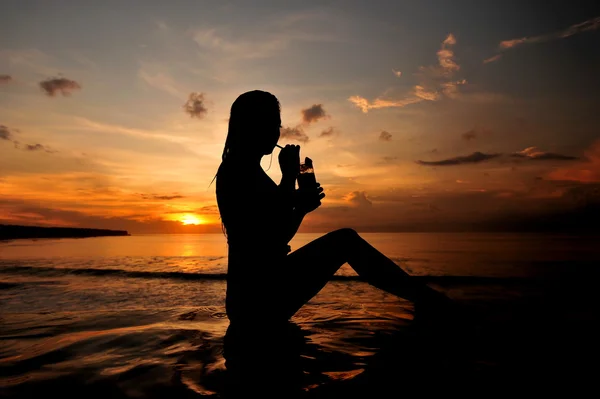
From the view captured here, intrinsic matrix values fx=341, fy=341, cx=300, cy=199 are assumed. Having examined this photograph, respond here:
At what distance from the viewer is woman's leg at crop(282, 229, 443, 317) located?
313 centimetres

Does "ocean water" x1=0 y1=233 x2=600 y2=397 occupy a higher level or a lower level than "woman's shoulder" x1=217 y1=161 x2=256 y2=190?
lower

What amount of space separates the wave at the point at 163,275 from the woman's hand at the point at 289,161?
7.69 m

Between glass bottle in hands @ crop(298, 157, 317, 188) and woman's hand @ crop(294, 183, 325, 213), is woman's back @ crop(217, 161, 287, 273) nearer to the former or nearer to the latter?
woman's hand @ crop(294, 183, 325, 213)

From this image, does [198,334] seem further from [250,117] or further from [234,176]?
[250,117]

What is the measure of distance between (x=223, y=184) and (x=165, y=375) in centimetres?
169

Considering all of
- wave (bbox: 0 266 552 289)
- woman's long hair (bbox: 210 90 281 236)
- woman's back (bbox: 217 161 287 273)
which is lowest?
wave (bbox: 0 266 552 289)

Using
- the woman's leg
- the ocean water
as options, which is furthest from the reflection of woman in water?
the ocean water

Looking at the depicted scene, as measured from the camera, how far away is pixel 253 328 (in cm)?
303

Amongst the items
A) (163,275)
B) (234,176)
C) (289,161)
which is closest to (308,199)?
(289,161)

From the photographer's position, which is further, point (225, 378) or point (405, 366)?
point (405, 366)

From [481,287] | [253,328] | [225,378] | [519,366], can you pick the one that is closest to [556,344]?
[519,366]

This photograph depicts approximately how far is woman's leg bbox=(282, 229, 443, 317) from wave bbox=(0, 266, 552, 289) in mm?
7131

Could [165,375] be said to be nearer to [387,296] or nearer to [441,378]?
[441,378]

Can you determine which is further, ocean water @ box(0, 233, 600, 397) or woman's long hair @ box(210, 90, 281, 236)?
woman's long hair @ box(210, 90, 281, 236)
